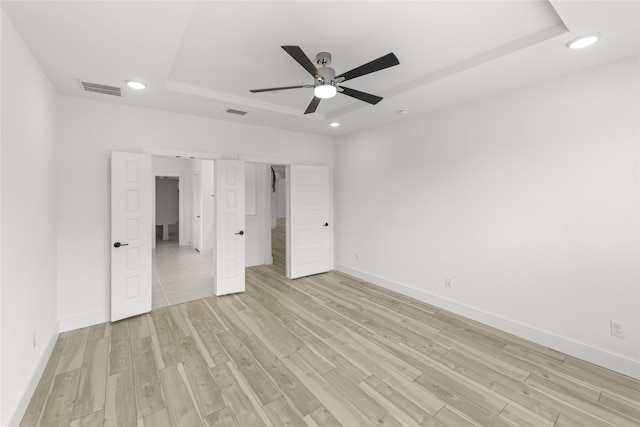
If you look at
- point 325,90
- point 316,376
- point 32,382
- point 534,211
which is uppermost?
point 325,90

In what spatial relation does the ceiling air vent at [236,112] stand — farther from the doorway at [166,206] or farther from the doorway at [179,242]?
the doorway at [166,206]

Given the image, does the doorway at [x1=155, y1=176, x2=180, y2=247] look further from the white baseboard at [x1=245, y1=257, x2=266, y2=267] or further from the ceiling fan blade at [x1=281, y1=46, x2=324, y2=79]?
the ceiling fan blade at [x1=281, y1=46, x2=324, y2=79]

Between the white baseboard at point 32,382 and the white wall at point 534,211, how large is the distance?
161 inches

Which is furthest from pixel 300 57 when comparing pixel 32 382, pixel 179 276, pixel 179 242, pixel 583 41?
pixel 179 242

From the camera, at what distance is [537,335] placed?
9.49 feet

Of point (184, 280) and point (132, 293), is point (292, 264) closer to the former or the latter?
point (184, 280)

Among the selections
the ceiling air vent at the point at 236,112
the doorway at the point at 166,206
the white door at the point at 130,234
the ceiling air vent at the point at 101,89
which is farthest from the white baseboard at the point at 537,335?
the doorway at the point at 166,206

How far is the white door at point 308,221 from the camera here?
4.96 metres

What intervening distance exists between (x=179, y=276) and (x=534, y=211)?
5.43 meters

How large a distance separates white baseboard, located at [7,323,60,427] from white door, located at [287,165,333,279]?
10.1ft

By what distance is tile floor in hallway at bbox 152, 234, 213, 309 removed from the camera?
13.6ft

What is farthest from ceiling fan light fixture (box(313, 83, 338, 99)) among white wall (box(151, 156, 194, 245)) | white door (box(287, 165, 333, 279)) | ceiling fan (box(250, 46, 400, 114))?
white wall (box(151, 156, 194, 245))

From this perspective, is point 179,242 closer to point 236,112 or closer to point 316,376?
point 236,112

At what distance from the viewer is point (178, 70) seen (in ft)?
9.09
